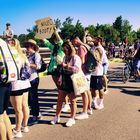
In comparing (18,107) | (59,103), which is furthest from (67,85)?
(18,107)

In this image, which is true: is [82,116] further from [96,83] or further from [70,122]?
[96,83]

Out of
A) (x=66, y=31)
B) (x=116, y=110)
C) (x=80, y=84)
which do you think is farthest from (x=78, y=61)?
(x=66, y=31)

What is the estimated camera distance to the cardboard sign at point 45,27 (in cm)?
860

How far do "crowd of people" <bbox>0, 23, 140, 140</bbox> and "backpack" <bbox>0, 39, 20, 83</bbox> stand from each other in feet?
0.14

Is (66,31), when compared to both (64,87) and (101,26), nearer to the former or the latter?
(101,26)

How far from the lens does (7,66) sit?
5.50 m

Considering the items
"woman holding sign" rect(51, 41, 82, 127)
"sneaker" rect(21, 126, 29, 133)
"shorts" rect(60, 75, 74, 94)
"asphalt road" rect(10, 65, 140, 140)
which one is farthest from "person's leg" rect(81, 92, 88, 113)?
"sneaker" rect(21, 126, 29, 133)

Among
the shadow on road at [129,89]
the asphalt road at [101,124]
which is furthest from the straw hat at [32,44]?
the shadow on road at [129,89]

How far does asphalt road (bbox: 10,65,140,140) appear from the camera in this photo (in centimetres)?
712

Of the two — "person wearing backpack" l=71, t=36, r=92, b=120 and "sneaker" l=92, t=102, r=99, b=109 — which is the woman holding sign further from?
"sneaker" l=92, t=102, r=99, b=109

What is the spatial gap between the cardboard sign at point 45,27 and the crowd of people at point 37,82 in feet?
0.48

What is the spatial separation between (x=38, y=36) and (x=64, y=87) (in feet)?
5.33

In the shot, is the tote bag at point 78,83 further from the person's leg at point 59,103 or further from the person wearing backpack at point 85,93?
the person wearing backpack at point 85,93

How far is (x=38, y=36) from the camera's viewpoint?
29.2 feet
